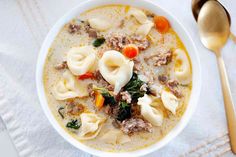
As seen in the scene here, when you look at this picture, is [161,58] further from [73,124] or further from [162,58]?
[73,124]

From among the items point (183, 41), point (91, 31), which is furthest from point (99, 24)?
point (183, 41)

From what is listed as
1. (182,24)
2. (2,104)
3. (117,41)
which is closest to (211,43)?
(182,24)

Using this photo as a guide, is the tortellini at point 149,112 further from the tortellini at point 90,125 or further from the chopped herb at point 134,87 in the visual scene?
the tortellini at point 90,125

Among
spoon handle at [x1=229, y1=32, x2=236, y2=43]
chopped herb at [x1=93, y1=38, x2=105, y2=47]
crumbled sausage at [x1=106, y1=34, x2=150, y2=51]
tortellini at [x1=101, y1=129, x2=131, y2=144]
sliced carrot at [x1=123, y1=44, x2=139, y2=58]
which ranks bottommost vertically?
tortellini at [x1=101, y1=129, x2=131, y2=144]

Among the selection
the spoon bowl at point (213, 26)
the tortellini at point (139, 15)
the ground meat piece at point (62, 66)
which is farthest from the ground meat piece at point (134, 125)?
the spoon bowl at point (213, 26)

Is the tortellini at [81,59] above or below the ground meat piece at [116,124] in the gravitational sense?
above

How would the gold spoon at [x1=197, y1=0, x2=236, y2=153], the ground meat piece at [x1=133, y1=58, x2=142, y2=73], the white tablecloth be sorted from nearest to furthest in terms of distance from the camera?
the ground meat piece at [x1=133, y1=58, x2=142, y2=73]
the white tablecloth
the gold spoon at [x1=197, y1=0, x2=236, y2=153]

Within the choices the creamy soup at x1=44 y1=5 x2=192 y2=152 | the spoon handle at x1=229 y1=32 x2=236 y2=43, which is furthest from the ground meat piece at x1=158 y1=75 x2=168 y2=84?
the spoon handle at x1=229 y1=32 x2=236 y2=43

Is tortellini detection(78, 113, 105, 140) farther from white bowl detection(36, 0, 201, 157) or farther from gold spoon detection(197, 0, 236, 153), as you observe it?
gold spoon detection(197, 0, 236, 153)
